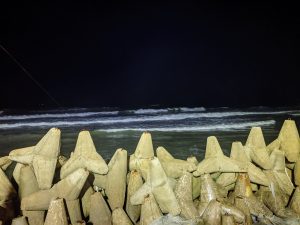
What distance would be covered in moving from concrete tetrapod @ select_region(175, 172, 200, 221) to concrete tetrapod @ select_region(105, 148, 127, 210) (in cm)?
84

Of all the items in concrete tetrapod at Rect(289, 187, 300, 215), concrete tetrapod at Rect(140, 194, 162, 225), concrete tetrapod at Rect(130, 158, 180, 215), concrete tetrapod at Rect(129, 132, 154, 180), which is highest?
concrete tetrapod at Rect(129, 132, 154, 180)

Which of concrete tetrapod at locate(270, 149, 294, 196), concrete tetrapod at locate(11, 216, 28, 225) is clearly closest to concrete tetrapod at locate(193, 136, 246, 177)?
concrete tetrapod at locate(270, 149, 294, 196)

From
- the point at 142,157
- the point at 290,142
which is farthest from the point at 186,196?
the point at 290,142

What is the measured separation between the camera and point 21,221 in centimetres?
460

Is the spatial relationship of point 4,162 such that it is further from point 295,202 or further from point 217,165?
point 295,202

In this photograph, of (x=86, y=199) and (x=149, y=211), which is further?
(x=86, y=199)

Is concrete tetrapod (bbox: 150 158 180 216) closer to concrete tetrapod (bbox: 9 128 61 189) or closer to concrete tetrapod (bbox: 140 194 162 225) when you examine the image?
concrete tetrapod (bbox: 140 194 162 225)

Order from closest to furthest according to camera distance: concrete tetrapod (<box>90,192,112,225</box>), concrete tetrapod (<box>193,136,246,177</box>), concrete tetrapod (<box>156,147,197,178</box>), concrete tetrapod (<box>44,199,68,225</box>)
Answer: concrete tetrapod (<box>44,199,68,225</box>) < concrete tetrapod (<box>90,192,112,225</box>) < concrete tetrapod (<box>156,147,197,178</box>) < concrete tetrapod (<box>193,136,246,177</box>)

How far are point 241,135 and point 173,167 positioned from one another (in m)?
9.05

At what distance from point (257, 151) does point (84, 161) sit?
2.93 m

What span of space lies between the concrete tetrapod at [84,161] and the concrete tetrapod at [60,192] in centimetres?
48

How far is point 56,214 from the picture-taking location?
4375mm

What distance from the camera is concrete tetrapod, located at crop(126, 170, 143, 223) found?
504 centimetres

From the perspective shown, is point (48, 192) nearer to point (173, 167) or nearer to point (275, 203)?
point (173, 167)
